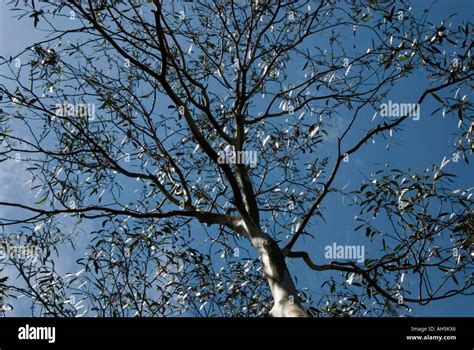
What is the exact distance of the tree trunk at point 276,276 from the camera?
335 centimetres

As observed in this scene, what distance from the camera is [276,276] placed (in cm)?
370

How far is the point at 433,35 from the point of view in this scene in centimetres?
523

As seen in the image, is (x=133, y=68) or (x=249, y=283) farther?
(x=133, y=68)

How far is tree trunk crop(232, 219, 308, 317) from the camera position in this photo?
3.35m

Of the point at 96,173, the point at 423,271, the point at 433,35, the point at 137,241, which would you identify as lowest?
Result: the point at 423,271

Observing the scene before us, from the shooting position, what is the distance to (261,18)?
6059 mm
